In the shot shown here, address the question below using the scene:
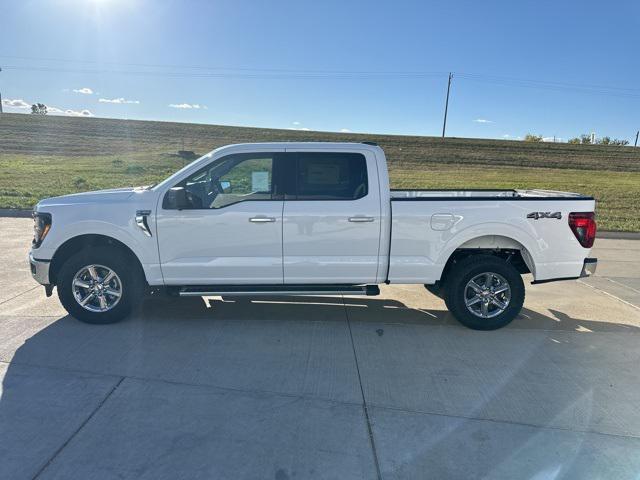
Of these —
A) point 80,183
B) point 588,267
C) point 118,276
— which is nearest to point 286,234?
point 118,276

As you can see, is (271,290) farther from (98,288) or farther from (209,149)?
(209,149)

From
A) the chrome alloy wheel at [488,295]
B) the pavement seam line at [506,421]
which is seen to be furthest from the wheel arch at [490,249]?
the pavement seam line at [506,421]

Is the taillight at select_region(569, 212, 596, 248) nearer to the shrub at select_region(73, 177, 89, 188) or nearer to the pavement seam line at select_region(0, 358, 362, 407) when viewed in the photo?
the pavement seam line at select_region(0, 358, 362, 407)

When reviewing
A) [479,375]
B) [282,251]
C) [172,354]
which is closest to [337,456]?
[479,375]

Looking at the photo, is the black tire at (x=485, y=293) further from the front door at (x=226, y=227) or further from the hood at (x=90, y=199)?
the hood at (x=90, y=199)

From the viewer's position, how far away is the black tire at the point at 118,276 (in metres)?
4.45

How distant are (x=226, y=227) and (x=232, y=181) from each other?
0.50 metres

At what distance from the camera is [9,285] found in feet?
18.7

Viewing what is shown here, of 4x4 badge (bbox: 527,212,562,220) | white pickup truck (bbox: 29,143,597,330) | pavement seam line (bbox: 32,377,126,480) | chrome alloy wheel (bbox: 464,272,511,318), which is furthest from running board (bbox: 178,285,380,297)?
4x4 badge (bbox: 527,212,562,220)

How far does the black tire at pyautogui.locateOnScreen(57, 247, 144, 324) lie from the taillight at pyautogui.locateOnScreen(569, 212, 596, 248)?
454 cm

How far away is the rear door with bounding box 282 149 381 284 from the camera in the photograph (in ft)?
14.5

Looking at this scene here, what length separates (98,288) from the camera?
454cm

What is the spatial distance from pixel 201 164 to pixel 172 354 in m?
1.89

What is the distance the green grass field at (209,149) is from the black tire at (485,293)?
25.3ft
